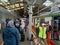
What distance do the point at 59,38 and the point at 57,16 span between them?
5.66 ft

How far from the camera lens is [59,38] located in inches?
587

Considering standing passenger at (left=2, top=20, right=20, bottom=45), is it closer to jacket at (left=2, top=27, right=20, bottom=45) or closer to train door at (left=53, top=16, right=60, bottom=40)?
jacket at (left=2, top=27, right=20, bottom=45)

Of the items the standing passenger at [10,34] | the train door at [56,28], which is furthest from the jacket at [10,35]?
the train door at [56,28]

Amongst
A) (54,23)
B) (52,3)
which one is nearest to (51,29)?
(54,23)

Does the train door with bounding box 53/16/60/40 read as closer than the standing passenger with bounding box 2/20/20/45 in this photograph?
No

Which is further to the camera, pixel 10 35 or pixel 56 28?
pixel 56 28

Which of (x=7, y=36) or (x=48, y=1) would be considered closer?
(x=7, y=36)

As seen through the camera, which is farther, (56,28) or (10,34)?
(56,28)

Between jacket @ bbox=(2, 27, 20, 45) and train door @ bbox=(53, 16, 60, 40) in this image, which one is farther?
train door @ bbox=(53, 16, 60, 40)

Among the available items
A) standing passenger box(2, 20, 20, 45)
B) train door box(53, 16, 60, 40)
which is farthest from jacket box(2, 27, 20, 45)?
train door box(53, 16, 60, 40)

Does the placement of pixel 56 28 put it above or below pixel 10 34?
below

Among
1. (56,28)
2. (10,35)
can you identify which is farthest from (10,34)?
(56,28)

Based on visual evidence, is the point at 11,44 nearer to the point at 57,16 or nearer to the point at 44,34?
the point at 44,34

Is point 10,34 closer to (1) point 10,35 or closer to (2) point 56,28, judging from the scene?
(1) point 10,35
